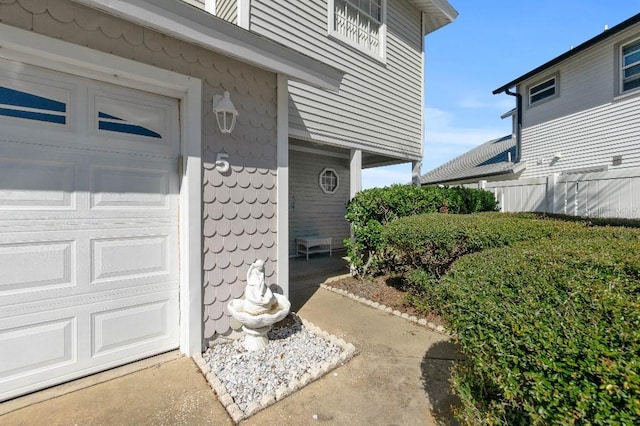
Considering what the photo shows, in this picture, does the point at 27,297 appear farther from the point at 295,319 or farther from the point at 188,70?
the point at 295,319

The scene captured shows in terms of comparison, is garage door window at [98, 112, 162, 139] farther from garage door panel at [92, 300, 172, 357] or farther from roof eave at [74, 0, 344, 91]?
garage door panel at [92, 300, 172, 357]

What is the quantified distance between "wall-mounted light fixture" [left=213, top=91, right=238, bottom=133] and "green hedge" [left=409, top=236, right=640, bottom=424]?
8.24 ft

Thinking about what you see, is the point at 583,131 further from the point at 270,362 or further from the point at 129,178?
the point at 129,178

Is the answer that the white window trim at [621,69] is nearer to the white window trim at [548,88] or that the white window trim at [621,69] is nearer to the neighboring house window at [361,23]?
the white window trim at [548,88]

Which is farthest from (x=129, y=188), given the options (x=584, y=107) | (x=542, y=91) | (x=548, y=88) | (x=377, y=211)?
(x=542, y=91)

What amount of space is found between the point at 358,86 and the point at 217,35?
3742 millimetres

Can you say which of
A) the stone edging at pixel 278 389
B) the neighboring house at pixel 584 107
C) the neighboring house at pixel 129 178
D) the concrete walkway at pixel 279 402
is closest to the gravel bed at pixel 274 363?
the stone edging at pixel 278 389

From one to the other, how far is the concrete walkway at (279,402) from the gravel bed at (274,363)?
0.10 meters

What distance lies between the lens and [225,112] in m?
2.98

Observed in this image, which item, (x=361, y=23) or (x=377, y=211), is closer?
Result: (x=377, y=211)

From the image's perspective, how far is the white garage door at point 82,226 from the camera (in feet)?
7.25

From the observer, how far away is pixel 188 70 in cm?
280

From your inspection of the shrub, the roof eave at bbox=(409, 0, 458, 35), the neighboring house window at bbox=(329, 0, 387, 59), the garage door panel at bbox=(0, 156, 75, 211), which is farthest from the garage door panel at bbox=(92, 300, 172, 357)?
the roof eave at bbox=(409, 0, 458, 35)

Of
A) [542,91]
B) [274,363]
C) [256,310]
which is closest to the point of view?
[274,363]
